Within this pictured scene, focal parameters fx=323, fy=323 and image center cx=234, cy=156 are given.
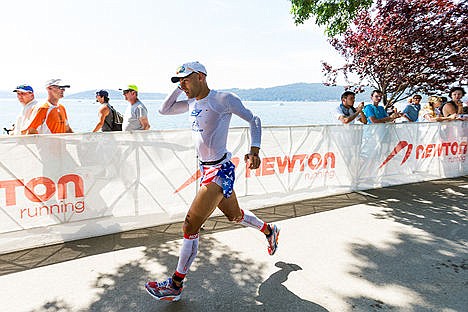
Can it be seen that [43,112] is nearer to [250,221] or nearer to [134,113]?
[134,113]

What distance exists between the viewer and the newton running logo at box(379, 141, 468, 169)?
6.97m

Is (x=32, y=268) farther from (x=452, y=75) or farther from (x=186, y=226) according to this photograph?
(x=452, y=75)

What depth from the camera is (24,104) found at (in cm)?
464

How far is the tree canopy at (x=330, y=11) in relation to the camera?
9492 millimetres

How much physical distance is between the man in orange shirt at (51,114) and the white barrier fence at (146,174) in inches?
14.8

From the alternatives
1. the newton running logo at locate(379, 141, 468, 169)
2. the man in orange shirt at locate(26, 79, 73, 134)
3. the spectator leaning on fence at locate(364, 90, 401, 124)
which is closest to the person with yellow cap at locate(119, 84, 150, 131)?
the man in orange shirt at locate(26, 79, 73, 134)

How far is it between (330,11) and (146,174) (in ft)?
26.1

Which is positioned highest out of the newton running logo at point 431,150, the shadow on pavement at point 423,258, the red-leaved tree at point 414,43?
the red-leaved tree at point 414,43

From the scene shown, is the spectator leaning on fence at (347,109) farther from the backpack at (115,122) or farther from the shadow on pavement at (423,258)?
the backpack at (115,122)

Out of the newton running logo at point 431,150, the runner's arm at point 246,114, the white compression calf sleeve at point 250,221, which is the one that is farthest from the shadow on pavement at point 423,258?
the runner's arm at point 246,114

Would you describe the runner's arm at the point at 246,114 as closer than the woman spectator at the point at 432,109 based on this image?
Yes

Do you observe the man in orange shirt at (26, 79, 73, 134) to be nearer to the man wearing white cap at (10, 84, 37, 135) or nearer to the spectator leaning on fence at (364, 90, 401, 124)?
the man wearing white cap at (10, 84, 37, 135)

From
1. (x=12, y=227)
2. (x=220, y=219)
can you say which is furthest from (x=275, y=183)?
(x=12, y=227)

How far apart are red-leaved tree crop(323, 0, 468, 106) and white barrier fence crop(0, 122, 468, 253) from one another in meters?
2.99
